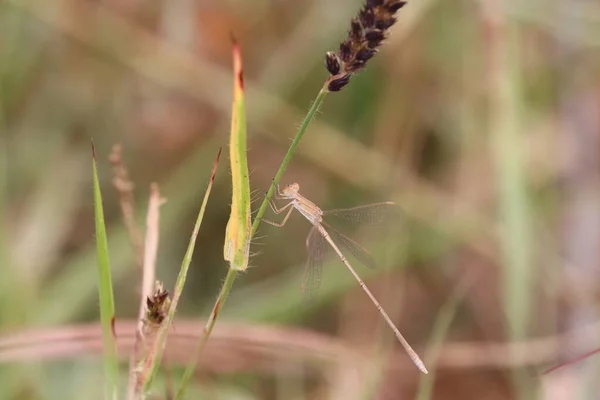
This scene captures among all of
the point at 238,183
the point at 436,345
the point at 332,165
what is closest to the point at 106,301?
the point at 238,183

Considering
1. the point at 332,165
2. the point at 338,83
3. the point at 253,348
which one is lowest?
the point at 253,348

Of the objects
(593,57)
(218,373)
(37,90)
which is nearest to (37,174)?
(37,90)

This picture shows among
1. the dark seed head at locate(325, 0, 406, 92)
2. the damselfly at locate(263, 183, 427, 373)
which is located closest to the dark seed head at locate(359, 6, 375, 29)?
the dark seed head at locate(325, 0, 406, 92)

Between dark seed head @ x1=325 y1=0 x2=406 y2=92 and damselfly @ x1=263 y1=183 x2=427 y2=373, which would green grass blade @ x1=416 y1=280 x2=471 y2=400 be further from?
dark seed head @ x1=325 y1=0 x2=406 y2=92

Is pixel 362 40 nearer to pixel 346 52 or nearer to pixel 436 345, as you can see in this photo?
pixel 346 52

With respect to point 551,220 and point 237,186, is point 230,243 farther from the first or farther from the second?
point 551,220

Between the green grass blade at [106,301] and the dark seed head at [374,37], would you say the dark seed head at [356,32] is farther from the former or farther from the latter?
the green grass blade at [106,301]
